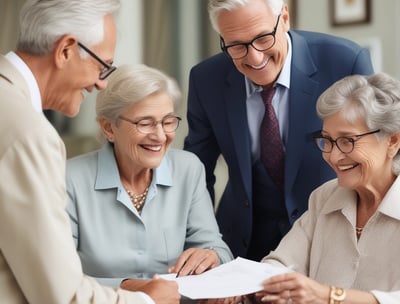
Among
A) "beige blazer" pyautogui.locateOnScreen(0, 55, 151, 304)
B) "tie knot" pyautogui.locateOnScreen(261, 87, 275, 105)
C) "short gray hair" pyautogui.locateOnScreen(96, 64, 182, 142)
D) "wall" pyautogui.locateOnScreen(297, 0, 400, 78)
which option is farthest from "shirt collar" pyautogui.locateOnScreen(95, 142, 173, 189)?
"wall" pyautogui.locateOnScreen(297, 0, 400, 78)

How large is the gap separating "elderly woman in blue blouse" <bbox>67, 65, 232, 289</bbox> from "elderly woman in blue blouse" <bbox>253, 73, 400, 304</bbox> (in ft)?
1.22

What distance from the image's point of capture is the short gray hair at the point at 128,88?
7.63 ft

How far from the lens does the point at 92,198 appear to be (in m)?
2.31

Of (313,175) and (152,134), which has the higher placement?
(152,134)

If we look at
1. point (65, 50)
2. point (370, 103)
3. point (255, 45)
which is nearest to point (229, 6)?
point (255, 45)

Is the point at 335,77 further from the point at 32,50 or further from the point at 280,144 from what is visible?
the point at 32,50

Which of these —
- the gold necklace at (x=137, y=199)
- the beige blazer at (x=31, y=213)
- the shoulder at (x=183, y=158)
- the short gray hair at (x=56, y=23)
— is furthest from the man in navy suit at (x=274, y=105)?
the beige blazer at (x=31, y=213)

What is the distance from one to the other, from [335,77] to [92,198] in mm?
934

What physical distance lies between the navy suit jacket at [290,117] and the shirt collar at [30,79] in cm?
104

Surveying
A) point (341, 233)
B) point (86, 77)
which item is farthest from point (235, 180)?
point (86, 77)

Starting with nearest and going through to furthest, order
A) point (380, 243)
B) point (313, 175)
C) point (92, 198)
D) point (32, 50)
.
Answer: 1. point (32, 50)
2. point (380, 243)
3. point (92, 198)
4. point (313, 175)

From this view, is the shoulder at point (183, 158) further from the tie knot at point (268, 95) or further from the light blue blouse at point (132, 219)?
the tie knot at point (268, 95)

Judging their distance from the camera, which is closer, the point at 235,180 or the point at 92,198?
the point at 92,198

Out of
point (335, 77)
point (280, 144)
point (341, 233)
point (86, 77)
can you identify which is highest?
point (86, 77)
